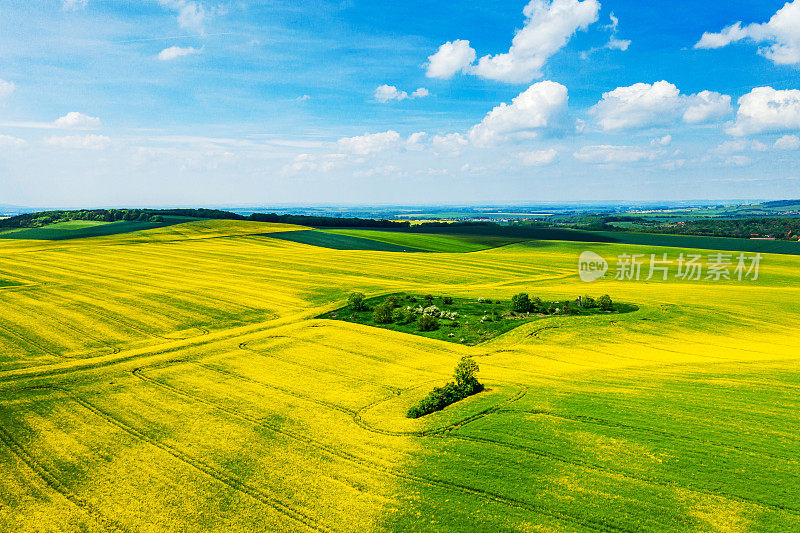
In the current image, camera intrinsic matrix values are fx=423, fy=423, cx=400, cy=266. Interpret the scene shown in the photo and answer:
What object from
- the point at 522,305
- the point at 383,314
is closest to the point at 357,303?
the point at 383,314

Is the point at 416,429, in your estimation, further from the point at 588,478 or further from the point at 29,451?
the point at 29,451

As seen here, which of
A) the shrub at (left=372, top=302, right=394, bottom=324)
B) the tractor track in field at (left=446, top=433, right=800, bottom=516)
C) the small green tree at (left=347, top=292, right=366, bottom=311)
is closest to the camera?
the tractor track in field at (left=446, top=433, right=800, bottom=516)

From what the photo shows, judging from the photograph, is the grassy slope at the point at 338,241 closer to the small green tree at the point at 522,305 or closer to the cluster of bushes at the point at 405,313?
the cluster of bushes at the point at 405,313

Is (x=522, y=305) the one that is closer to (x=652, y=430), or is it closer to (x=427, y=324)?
(x=427, y=324)

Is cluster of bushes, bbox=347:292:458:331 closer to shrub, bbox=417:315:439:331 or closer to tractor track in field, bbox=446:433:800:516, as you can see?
shrub, bbox=417:315:439:331

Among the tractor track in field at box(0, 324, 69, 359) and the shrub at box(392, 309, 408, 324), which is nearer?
the tractor track in field at box(0, 324, 69, 359)

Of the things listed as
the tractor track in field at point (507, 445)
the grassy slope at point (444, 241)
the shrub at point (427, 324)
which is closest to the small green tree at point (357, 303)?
the shrub at point (427, 324)

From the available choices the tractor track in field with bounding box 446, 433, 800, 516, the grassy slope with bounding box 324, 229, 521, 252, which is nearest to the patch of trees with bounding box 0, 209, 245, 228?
the grassy slope with bounding box 324, 229, 521, 252

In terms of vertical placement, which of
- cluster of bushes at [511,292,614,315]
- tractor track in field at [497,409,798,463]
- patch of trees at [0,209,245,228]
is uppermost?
patch of trees at [0,209,245,228]
